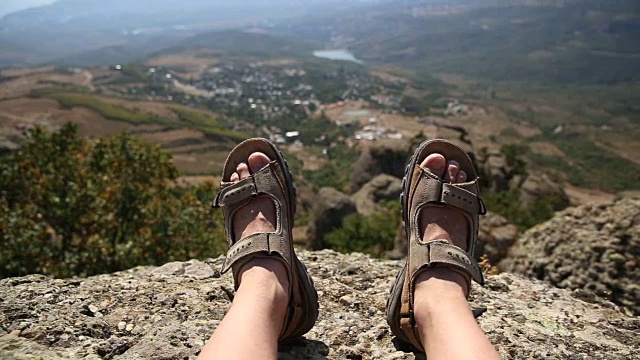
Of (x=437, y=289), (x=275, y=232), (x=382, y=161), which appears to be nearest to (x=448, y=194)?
(x=437, y=289)

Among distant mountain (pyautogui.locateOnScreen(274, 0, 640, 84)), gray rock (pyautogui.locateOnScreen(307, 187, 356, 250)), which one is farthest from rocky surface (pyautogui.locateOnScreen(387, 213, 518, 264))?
distant mountain (pyautogui.locateOnScreen(274, 0, 640, 84))

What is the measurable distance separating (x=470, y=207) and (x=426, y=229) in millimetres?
337

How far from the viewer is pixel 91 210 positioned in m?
7.08

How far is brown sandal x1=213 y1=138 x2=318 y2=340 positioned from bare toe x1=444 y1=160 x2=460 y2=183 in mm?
1030

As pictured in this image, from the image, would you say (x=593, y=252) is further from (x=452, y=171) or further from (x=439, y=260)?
(x=439, y=260)

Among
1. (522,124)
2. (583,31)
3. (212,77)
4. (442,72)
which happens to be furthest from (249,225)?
(583,31)

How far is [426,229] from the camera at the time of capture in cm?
266

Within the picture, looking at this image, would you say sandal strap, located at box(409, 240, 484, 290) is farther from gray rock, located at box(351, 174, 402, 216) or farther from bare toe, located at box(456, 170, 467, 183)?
gray rock, located at box(351, 174, 402, 216)

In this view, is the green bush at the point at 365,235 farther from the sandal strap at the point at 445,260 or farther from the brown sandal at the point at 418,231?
the sandal strap at the point at 445,260

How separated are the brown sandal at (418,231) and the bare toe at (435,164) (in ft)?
0.13

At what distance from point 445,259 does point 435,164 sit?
0.77 metres

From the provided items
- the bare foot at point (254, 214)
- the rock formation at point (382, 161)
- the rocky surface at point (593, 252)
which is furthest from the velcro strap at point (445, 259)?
the rock formation at point (382, 161)

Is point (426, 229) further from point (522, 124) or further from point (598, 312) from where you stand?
point (522, 124)

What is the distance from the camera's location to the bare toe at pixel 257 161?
2.99 meters
